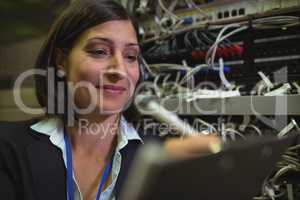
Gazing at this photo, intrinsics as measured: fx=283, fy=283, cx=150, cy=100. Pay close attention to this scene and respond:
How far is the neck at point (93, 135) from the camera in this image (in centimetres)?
94

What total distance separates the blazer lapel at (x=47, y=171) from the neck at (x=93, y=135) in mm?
94

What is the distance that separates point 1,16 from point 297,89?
5.27 ft

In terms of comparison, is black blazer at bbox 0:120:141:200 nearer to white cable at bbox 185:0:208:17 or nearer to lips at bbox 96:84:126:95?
lips at bbox 96:84:126:95

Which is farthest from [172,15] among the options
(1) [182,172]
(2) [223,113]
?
(1) [182,172]

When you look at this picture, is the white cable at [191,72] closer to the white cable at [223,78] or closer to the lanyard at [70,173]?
the white cable at [223,78]

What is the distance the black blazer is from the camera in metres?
0.81

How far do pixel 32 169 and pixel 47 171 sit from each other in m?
0.04

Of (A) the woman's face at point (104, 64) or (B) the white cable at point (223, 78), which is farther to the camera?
(B) the white cable at point (223, 78)

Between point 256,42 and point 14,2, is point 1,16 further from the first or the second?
point 256,42

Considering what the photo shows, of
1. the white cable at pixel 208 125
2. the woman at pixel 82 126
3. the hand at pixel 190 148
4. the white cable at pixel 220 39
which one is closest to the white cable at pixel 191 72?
the white cable at pixel 220 39

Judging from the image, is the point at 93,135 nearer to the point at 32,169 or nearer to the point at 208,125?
the point at 32,169

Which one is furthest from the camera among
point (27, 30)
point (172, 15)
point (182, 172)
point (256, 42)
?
point (27, 30)

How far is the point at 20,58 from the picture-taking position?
165 centimetres

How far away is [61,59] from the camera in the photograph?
3.10 feet
